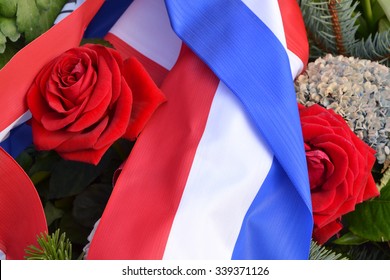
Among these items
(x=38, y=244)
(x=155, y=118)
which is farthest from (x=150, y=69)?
(x=38, y=244)

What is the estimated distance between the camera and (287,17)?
669mm

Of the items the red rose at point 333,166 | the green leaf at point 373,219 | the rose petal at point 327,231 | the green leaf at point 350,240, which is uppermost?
the red rose at point 333,166

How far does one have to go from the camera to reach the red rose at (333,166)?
63 centimetres

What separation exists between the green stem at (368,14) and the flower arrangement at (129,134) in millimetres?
20

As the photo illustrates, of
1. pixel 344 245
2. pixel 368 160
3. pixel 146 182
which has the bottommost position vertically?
pixel 344 245

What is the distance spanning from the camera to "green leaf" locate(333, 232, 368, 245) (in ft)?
2.33

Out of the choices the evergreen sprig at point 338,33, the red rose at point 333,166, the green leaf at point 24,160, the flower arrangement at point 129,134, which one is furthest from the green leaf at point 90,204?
the evergreen sprig at point 338,33

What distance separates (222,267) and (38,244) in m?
0.18

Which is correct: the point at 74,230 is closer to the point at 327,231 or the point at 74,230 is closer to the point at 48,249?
the point at 48,249

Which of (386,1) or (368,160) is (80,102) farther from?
(386,1)

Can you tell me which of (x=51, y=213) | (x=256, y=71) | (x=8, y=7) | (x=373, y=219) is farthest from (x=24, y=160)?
(x=373, y=219)

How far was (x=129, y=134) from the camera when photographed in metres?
0.58

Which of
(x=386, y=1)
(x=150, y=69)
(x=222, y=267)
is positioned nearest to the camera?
(x=222, y=267)

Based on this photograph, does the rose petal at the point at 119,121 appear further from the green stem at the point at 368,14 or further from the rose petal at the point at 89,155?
the green stem at the point at 368,14
